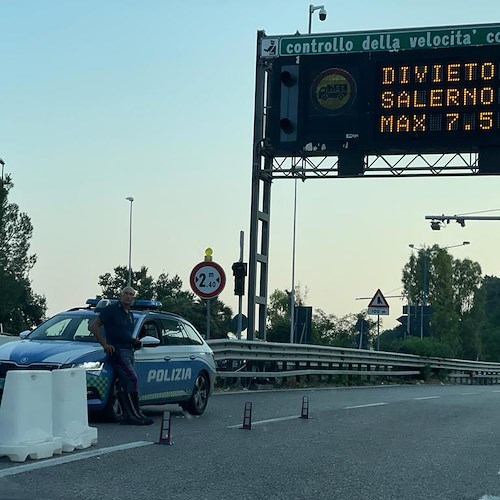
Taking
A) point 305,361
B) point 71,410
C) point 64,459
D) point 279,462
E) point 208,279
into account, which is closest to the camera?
point 64,459

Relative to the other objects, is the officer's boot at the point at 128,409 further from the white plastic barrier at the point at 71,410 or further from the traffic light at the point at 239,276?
the traffic light at the point at 239,276

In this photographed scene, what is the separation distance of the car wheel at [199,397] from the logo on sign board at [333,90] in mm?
12044

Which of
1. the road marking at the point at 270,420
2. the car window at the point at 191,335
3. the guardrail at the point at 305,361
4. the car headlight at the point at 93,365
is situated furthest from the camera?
the guardrail at the point at 305,361

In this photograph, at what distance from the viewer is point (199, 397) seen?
47.6 ft

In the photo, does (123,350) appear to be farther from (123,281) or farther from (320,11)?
(123,281)

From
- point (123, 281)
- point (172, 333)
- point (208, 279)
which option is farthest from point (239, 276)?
point (123, 281)

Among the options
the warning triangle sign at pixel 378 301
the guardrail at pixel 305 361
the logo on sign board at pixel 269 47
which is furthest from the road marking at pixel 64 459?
the warning triangle sign at pixel 378 301

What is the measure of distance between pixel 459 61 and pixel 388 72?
1.70 meters

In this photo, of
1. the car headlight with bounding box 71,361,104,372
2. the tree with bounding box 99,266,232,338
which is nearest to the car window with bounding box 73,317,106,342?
the car headlight with bounding box 71,361,104,372

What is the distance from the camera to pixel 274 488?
780 centimetres

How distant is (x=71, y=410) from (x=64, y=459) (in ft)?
2.74

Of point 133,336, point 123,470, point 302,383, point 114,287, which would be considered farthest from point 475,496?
point 114,287

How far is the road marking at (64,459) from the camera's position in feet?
26.8

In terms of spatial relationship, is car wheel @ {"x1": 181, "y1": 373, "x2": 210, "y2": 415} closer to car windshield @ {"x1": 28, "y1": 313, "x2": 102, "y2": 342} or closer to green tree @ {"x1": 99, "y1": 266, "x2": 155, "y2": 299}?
car windshield @ {"x1": 28, "y1": 313, "x2": 102, "y2": 342}
